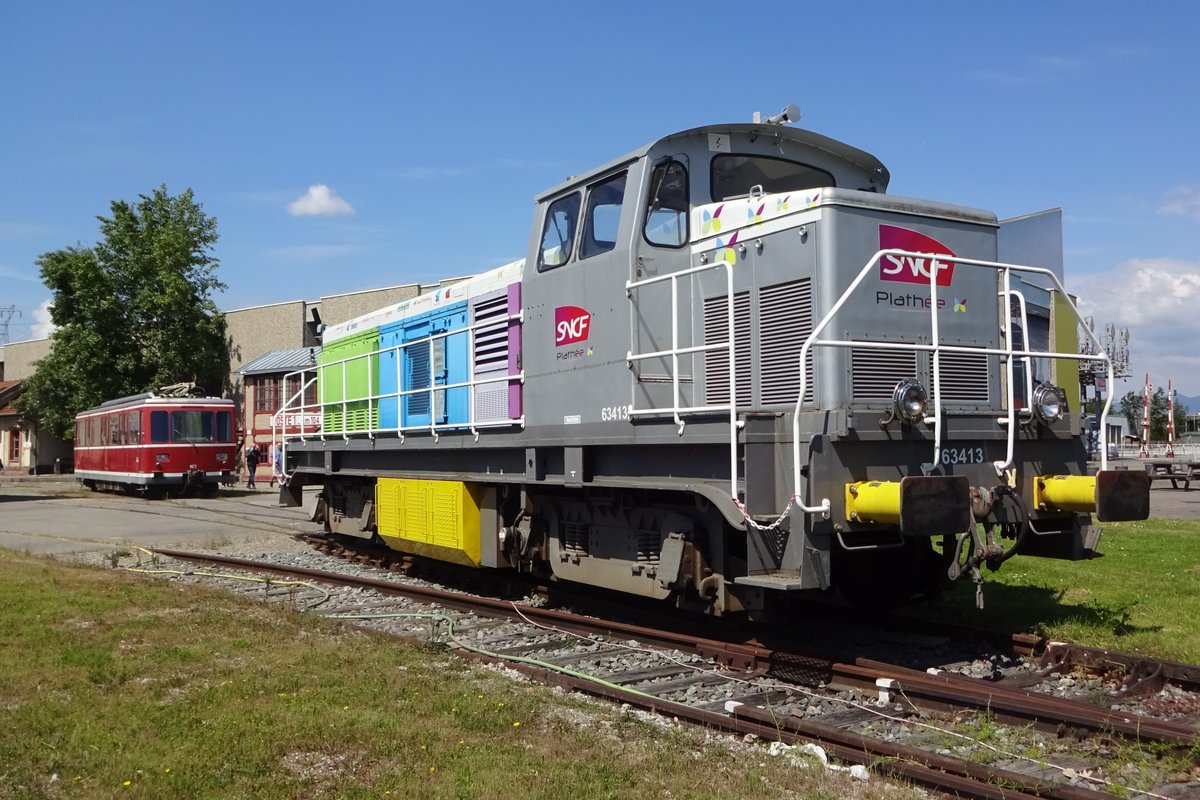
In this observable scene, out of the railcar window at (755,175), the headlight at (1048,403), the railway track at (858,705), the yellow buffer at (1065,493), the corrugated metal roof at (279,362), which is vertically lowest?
the railway track at (858,705)

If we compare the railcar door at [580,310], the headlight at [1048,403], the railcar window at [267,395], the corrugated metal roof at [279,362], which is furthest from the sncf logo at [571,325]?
the railcar window at [267,395]

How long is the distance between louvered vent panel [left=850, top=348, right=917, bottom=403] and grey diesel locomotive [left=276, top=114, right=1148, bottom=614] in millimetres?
17

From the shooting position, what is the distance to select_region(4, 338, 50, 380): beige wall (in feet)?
184

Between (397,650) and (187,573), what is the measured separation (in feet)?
19.1

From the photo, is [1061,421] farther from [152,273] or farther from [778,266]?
[152,273]

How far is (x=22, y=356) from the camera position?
57.8m

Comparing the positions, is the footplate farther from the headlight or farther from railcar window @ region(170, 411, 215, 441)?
railcar window @ region(170, 411, 215, 441)

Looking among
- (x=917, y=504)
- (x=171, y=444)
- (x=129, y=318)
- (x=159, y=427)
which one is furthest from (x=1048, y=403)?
(x=129, y=318)

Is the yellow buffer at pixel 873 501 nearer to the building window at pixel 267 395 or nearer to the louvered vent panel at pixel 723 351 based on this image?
the louvered vent panel at pixel 723 351

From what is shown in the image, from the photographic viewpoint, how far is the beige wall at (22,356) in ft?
184

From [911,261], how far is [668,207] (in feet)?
6.24

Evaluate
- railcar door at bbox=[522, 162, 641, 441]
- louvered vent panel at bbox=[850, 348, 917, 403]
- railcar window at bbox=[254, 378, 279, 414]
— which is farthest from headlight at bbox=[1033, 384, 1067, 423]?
railcar window at bbox=[254, 378, 279, 414]

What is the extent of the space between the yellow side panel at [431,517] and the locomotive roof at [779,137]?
3385 millimetres

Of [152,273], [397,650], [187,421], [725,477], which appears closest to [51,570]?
[397,650]
